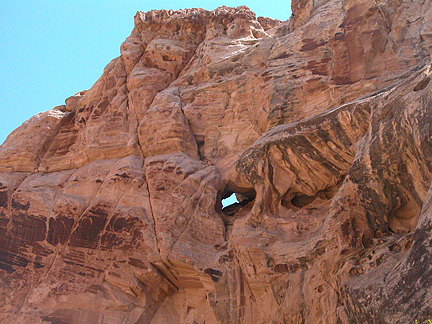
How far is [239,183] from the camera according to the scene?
14297 millimetres

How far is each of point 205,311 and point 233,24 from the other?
39.2 feet

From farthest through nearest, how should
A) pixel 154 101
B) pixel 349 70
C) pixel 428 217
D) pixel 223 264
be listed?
pixel 154 101 → pixel 349 70 → pixel 223 264 → pixel 428 217

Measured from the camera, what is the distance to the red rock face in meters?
9.44

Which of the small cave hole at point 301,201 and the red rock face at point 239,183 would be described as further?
the small cave hole at point 301,201

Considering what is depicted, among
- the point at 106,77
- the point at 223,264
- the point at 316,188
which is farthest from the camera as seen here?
the point at 106,77

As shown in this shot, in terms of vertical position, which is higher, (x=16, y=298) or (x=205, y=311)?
(x=16, y=298)

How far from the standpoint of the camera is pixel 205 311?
1278 centimetres

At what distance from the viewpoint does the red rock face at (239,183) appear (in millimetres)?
9438

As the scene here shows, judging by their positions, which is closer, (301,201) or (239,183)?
(301,201)

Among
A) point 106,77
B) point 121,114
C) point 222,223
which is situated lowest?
point 222,223

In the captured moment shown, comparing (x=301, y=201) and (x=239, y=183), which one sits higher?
(x=239, y=183)

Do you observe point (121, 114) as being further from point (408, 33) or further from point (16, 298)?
point (408, 33)

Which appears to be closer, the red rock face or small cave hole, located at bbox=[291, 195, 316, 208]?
the red rock face

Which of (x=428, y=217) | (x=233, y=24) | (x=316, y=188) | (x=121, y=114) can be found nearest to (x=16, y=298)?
(x=121, y=114)
